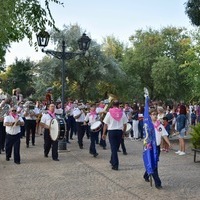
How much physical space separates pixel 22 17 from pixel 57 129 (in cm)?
716

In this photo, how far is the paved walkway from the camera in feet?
26.3

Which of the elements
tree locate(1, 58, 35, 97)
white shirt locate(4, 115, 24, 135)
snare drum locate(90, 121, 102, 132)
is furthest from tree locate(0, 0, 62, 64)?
tree locate(1, 58, 35, 97)

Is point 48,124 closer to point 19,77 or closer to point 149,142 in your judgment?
point 149,142

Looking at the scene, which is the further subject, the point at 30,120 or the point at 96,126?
the point at 30,120

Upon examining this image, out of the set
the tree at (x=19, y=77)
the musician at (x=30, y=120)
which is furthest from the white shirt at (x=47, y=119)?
the tree at (x=19, y=77)

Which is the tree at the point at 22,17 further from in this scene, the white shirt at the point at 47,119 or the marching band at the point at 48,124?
the white shirt at the point at 47,119

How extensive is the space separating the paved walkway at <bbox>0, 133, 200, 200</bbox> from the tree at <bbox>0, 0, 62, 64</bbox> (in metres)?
3.35

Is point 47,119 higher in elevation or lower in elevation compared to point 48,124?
higher

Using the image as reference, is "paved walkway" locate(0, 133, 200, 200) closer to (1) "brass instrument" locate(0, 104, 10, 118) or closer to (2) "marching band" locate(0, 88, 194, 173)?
(2) "marching band" locate(0, 88, 194, 173)

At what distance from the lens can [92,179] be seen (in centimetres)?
952

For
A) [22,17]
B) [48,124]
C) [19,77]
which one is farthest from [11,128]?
[19,77]

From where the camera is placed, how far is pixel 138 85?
4344cm

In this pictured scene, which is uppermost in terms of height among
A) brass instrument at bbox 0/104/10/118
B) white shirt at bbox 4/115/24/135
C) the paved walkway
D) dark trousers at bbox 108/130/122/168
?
brass instrument at bbox 0/104/10/118

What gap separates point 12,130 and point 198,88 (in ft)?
28.7
